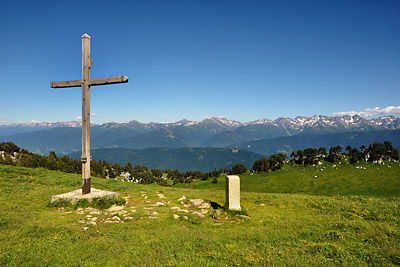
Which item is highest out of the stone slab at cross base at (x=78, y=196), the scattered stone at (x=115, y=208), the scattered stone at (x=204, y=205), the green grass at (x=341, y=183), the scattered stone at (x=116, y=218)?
the stone slab at cross base at (x=78, y=196)

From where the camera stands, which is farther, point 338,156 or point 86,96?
point 338,156

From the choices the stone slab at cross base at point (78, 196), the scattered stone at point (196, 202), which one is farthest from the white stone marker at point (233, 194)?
the stone slab at cross base at point (78, 196)

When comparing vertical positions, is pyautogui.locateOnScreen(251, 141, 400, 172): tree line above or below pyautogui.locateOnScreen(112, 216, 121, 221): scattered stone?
below

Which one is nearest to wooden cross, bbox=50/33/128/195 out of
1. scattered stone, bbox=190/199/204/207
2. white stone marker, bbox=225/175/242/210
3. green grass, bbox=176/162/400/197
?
scattered stone, bbox=190/199/204/207

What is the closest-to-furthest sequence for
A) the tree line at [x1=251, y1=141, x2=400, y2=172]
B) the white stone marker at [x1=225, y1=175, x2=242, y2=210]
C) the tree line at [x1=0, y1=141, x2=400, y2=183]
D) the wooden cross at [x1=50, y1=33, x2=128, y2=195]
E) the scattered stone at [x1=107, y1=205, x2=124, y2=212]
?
the scattered stone at [x1=107, y1=205, x2=124, y2=212], the white stone marker at [x1=225, y1=175, x2=242, y2=210], the wooden cross at [x1=50, y1=33, x2=128, y2=195], the tree line at [x1=0, y1=141, x2=400, y2=183], the tree line at [x1=251, y1=141, x2=400, y2=172]

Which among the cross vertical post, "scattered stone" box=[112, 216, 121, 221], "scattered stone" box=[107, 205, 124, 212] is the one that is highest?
the cross vertical post

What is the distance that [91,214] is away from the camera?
37.9ft

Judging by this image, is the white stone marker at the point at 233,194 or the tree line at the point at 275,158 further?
the tree line at the point at 275,158

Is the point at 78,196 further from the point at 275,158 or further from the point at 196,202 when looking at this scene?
the point at 275,158

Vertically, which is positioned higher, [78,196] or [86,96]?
[86,96]

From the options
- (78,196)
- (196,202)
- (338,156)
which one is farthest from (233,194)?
(338,156)

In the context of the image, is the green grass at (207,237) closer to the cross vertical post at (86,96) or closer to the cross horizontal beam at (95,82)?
the cross vertical post at (86,96)

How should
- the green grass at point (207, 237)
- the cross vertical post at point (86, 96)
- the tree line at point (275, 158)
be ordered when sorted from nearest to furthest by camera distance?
the green grass at point (207, 237) → the cross vertical post at point (86, 96) → the tree line at point (275, 158)

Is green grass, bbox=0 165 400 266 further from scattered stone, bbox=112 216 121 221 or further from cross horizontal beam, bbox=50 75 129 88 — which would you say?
cross horizontal beam, bbox=50 75 129 88
